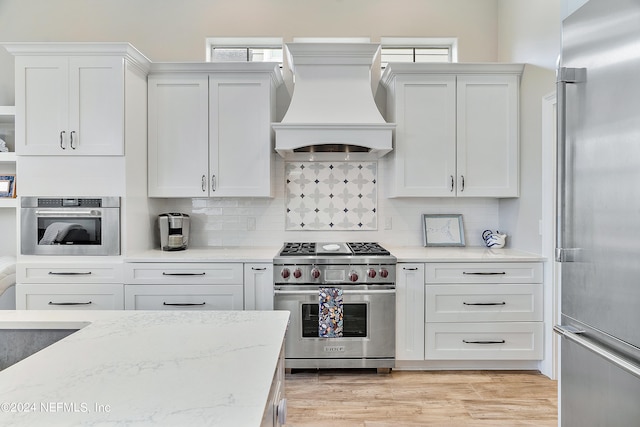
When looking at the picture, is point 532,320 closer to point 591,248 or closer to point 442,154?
point 442,154

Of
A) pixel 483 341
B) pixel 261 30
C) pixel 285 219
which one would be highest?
pixel 261 30

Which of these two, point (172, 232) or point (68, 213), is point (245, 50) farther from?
point (68, 213)

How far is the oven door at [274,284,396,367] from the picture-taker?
114 inches

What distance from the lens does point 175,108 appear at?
3.22 m

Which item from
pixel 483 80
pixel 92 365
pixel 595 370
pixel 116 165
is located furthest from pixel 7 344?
pixel 483 80

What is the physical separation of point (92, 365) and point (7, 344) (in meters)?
0.61

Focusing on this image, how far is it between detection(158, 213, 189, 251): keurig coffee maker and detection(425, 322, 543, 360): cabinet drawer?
2.16 meters

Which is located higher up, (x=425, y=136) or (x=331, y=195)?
(x=425, y=136)

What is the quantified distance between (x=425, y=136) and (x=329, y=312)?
168 cm

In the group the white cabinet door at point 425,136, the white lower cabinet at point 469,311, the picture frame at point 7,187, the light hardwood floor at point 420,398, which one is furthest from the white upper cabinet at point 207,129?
the light hardwood floor at point 420,398

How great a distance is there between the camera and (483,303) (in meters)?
2.94

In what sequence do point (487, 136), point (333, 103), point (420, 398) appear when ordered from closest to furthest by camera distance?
point (420, 398) → point (333, 103) → point (487, 136)

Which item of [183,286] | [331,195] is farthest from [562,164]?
[183,286]

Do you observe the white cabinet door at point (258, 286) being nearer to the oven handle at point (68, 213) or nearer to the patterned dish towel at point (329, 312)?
the patterned dish towel at point (329, 312)
